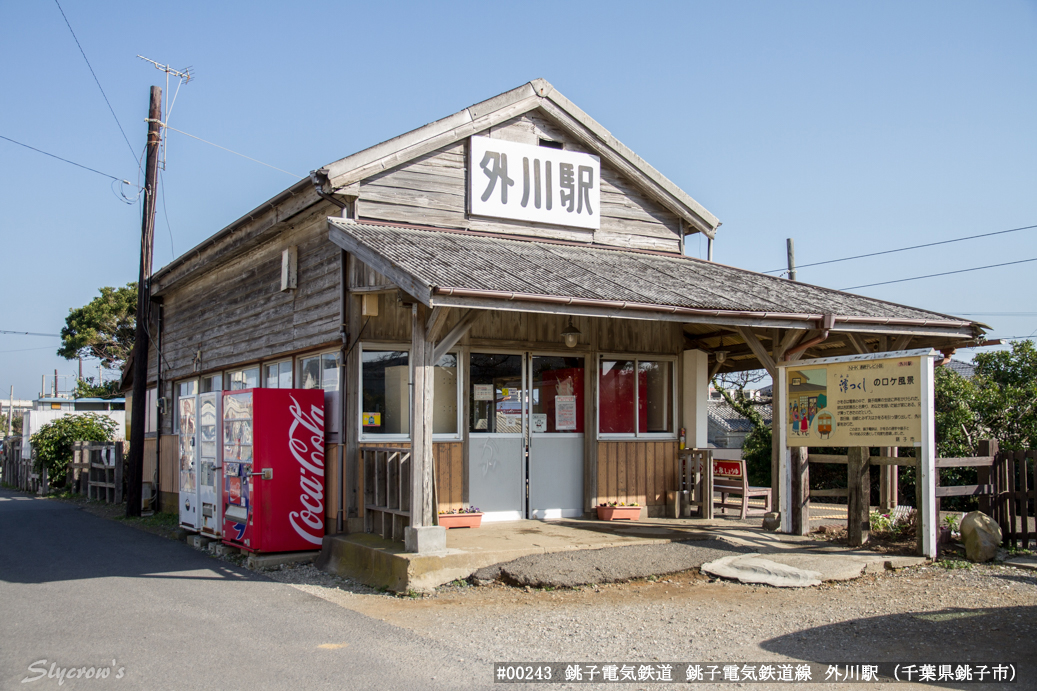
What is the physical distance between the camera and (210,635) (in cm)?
682

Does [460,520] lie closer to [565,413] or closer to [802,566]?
[565,413]

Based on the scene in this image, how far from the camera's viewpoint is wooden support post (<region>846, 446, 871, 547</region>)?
9789 mm

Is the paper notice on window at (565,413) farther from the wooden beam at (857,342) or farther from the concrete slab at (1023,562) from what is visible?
the concrete slab at (1023,562)

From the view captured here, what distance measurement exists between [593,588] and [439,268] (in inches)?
138

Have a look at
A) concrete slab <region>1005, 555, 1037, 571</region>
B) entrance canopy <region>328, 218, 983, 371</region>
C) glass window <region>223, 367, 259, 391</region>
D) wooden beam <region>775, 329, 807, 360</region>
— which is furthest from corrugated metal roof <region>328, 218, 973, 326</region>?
glass window <region>223, 367, 259, 391</region>


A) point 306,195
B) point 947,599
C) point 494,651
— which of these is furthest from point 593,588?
point 306,195

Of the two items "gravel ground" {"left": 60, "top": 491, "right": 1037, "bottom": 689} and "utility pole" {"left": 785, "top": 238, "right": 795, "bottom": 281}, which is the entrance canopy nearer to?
"gravel ground" {"left": 60, "top": 491, "right": 1037, "bottom": 689}

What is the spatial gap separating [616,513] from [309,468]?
4152mm

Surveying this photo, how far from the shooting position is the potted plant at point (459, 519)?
10758 millimetres

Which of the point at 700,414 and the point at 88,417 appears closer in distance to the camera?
the point at 700,414

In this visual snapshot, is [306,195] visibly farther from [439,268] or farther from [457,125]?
[439,268]

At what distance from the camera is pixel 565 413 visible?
12.0 m

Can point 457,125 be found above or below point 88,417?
above
